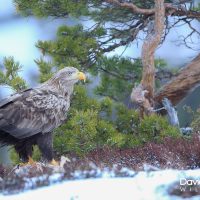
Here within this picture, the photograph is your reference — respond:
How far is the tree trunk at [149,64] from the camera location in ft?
25.7

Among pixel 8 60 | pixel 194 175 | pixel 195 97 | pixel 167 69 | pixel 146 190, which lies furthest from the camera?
pixel 195 97

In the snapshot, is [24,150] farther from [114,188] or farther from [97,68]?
[114,188]

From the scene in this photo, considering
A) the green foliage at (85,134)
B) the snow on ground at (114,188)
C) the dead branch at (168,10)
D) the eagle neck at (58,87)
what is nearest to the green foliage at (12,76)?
the eagle neck at (58,87)

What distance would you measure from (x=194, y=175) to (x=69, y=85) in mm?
2603

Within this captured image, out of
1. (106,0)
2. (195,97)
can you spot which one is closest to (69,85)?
(106,0)

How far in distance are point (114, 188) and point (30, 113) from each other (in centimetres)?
248

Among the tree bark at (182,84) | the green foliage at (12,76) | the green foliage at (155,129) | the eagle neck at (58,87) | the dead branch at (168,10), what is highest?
the dead branch at (168,10)

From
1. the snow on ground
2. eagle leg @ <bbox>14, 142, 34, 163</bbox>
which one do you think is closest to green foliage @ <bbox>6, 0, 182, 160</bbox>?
eagle leg @ <bbox>14, 142, 34, 163</bbox>

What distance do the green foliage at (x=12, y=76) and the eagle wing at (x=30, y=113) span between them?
730 mm

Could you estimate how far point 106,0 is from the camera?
7.97 meters

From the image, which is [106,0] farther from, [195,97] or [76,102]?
[195,97]

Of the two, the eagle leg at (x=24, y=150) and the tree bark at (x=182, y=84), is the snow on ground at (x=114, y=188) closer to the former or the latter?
the eagle leg at (x=24, y=150)

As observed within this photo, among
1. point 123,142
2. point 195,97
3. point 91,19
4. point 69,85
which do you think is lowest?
point 195,97

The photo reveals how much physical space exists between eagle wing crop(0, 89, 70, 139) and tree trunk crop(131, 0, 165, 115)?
1494 mm
